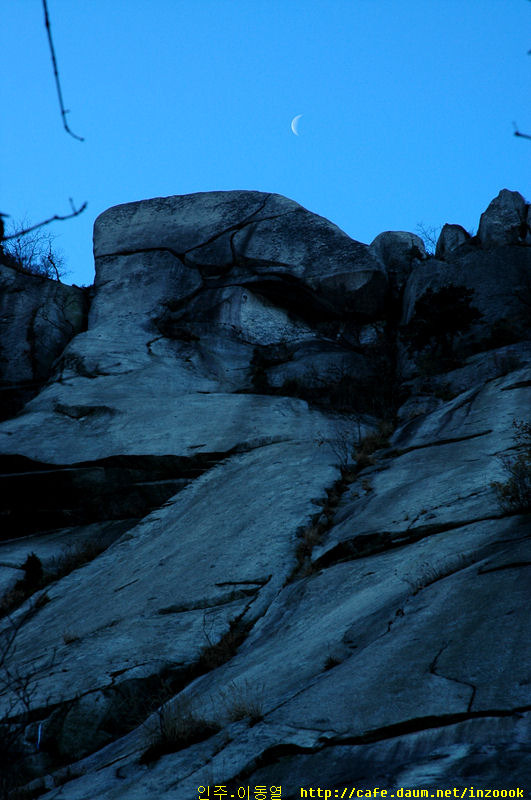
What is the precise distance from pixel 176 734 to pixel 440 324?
11337 mm

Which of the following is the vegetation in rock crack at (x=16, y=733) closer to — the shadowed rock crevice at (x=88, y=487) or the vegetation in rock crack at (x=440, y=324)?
the shadowed rock crevice at (x=88, y=487)

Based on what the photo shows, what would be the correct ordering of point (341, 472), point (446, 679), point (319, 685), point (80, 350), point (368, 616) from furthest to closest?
point (80, 350) → point (341, 472) → point (368, 616) → point (319, 685) → point (446, 679)

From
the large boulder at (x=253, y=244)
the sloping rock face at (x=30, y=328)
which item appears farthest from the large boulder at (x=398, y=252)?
the sloping rock face at (x=30, y=328)

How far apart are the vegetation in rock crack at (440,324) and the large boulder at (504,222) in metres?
2.93

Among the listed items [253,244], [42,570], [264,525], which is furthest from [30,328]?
[264,525]

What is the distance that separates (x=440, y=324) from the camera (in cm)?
1448

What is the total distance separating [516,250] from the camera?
15906 millimetres

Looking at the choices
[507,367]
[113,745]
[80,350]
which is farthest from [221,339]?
[113,745]

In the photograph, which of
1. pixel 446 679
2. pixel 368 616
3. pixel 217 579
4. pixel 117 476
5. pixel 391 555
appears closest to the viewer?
pixel 446 679

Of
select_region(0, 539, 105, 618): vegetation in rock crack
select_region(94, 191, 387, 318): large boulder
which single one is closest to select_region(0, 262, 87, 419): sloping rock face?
select_region(94, 191, 387, 318): large boulder

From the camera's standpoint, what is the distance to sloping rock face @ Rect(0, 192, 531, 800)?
153 inches

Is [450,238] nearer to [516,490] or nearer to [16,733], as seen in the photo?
[516,490]

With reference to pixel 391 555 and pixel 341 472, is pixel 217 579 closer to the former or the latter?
pixel 391 555

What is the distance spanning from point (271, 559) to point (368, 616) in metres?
2.61
